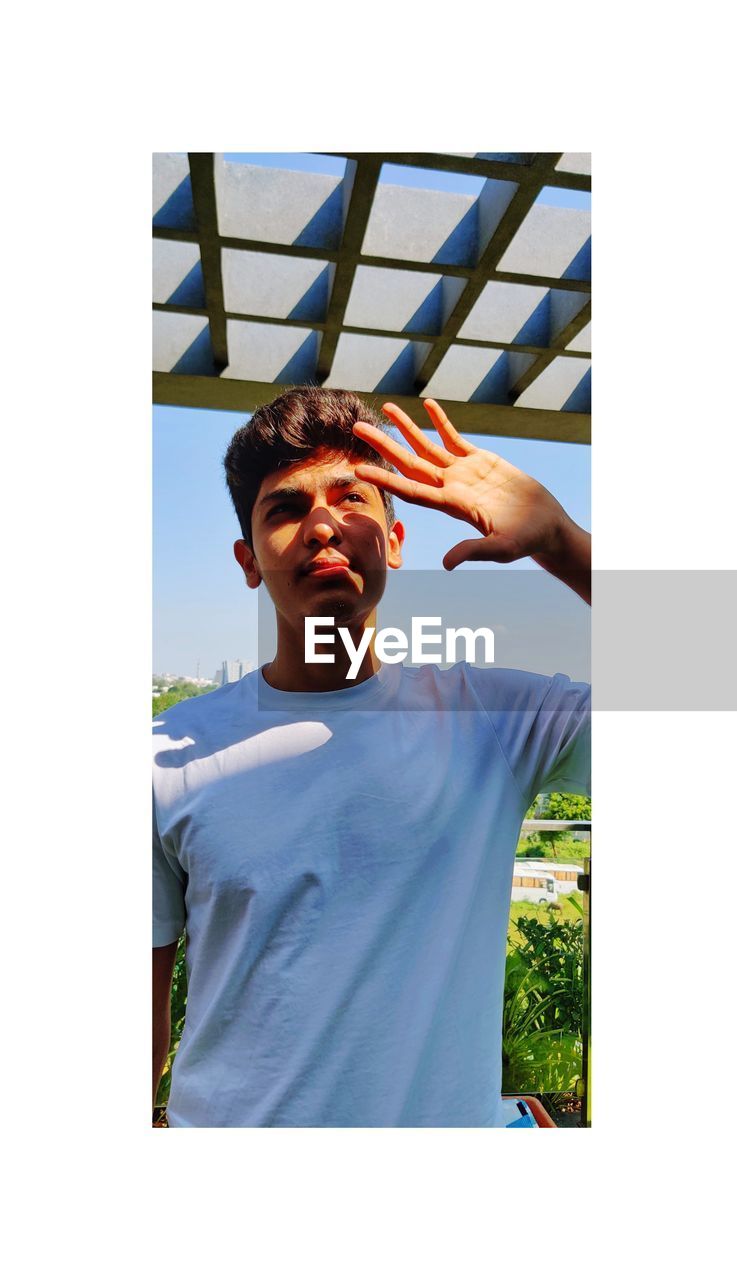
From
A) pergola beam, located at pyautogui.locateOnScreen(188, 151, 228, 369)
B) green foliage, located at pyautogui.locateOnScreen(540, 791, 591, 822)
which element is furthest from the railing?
pergola beam, located at pyautogui.locateOnScreen(188, 151, 228, 369)

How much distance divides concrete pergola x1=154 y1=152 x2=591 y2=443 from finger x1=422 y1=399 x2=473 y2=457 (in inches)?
10.4

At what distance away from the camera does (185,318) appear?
247 cm

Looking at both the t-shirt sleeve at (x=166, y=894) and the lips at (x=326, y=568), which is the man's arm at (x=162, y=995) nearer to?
the t-shirt sleeve at (x=166, y=894)

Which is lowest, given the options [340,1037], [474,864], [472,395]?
[340,1037]

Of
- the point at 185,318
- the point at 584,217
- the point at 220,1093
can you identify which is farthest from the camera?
the point at 185,318

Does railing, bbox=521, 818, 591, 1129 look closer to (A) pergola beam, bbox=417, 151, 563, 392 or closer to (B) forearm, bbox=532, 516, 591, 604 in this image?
(B) forearm, bbox=532, 516, 591, 604

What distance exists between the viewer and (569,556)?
185cm

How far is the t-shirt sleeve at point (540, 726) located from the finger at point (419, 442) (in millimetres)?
566

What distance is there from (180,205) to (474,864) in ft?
6.38

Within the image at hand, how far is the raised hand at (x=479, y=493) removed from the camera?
69.2 inches

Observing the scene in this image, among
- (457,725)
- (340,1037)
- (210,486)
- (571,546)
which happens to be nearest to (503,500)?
(571,546)

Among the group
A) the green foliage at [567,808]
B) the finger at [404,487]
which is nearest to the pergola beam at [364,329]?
the finger at [404,487]

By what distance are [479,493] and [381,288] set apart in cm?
115
